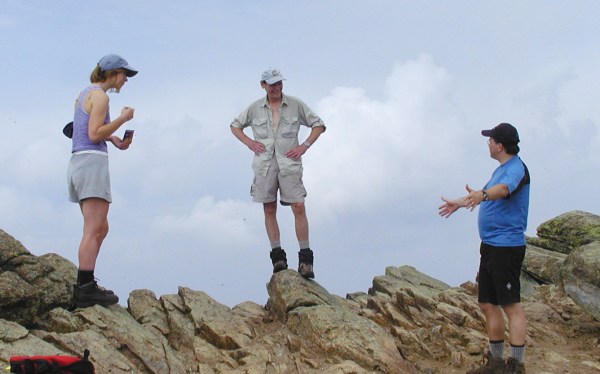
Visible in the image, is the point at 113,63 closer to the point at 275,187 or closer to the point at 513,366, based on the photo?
the point at 275,187

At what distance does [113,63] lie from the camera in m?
12.2

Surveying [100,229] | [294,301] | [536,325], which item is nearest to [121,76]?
[100,229]

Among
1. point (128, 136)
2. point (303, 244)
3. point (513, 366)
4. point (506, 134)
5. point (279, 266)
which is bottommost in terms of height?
point (513, 366)

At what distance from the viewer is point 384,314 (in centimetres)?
1468

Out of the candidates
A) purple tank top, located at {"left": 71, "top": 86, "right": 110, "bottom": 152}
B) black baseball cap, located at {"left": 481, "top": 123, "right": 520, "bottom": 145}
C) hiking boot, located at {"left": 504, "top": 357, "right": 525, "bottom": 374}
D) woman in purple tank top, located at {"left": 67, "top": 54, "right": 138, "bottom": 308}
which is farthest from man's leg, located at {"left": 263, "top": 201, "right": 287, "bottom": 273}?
hiking boot, located at {"left": 504, "top": 357, "right": 525, "bottom": 374}

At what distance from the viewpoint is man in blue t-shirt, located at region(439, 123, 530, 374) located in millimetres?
10406

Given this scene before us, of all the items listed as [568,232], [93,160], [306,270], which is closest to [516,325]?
[306,270]

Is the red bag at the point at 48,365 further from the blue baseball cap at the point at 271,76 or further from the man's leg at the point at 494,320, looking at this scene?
the blue baseball cap at the point at 271,76

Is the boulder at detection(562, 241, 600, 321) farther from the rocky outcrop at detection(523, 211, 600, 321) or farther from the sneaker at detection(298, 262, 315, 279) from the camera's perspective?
the sneaker at detection(298, 262, 315, 279)

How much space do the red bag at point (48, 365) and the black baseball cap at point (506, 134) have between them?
722 centimetres

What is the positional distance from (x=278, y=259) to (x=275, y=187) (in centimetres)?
171

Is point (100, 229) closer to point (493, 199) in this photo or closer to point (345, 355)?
point (345, 355)

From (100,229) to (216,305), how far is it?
323cm

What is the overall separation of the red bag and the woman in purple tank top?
3534 mm
